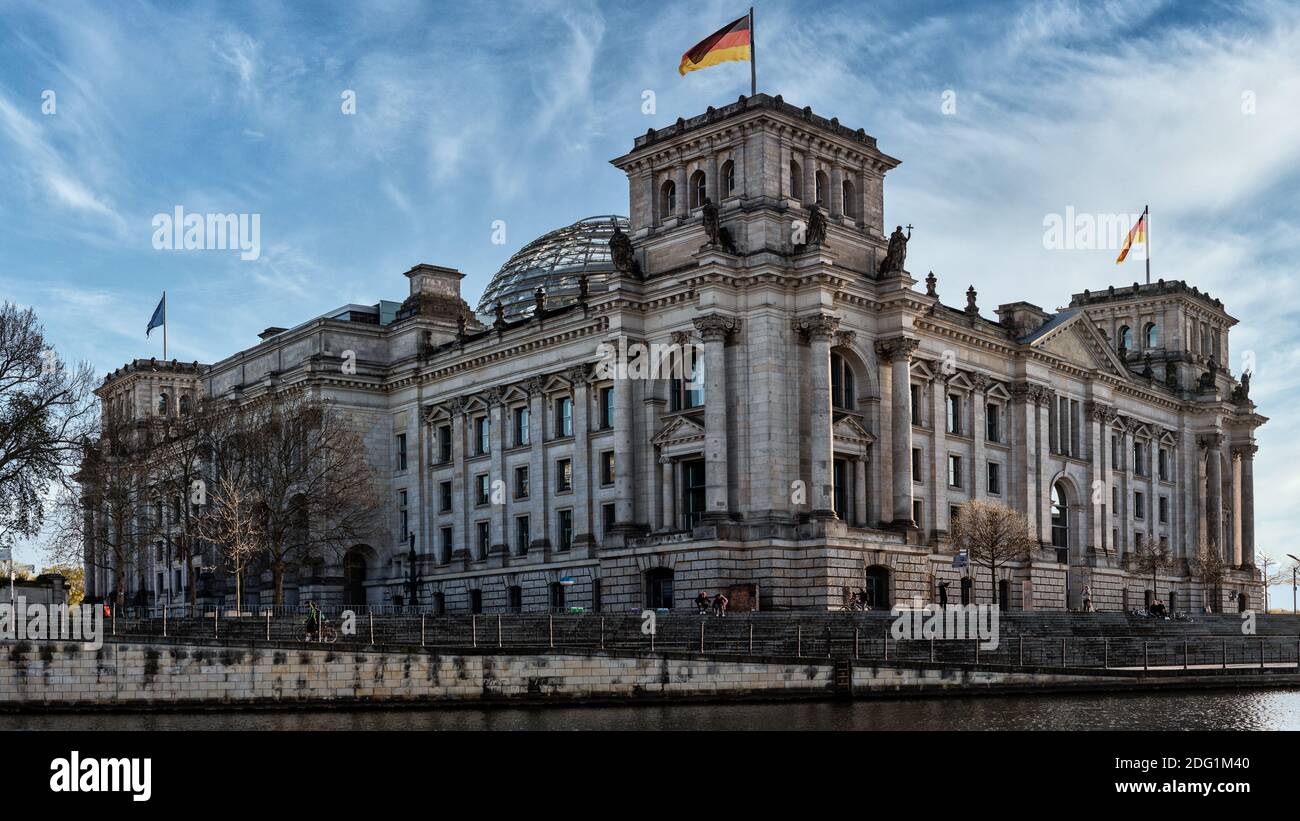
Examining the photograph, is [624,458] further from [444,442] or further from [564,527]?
[444,442]

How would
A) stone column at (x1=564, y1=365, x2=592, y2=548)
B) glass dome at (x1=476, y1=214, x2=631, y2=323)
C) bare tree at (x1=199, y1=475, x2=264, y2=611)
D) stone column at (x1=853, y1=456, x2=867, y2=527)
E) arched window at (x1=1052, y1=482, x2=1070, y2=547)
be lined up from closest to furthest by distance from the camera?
bare tree at (x1=199, y1=475, x2=264, y2=611)
stone column at (x1=853, y1=456, x2=867, y2=527)
stone column at (x1=564, y1=365, x2=592, y2=548)
arched window at (x1=1052, y1=482, x2=1070, y2=547)
glass dome at (x1=476, y1=214, x2=631, y2=323)

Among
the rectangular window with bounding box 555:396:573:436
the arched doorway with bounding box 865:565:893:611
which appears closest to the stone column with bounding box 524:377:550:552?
the rectangular window with bounding box 555:396:573:436

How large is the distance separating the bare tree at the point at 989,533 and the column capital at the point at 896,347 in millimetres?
8989

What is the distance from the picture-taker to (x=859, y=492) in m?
76.5

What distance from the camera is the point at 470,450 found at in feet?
298

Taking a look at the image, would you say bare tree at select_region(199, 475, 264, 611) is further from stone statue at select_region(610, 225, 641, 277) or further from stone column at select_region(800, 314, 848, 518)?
stone column at select_region(800, 314, 848, 518)

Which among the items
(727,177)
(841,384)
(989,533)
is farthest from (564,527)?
(989,533)

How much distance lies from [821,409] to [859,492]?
236 inches

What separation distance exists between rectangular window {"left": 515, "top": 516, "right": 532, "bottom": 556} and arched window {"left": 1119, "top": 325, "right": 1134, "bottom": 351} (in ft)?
174

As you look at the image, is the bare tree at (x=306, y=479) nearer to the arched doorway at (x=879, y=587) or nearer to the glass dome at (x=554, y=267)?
the glass dome at (x=554, y=267)

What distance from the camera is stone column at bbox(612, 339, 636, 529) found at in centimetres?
7625
